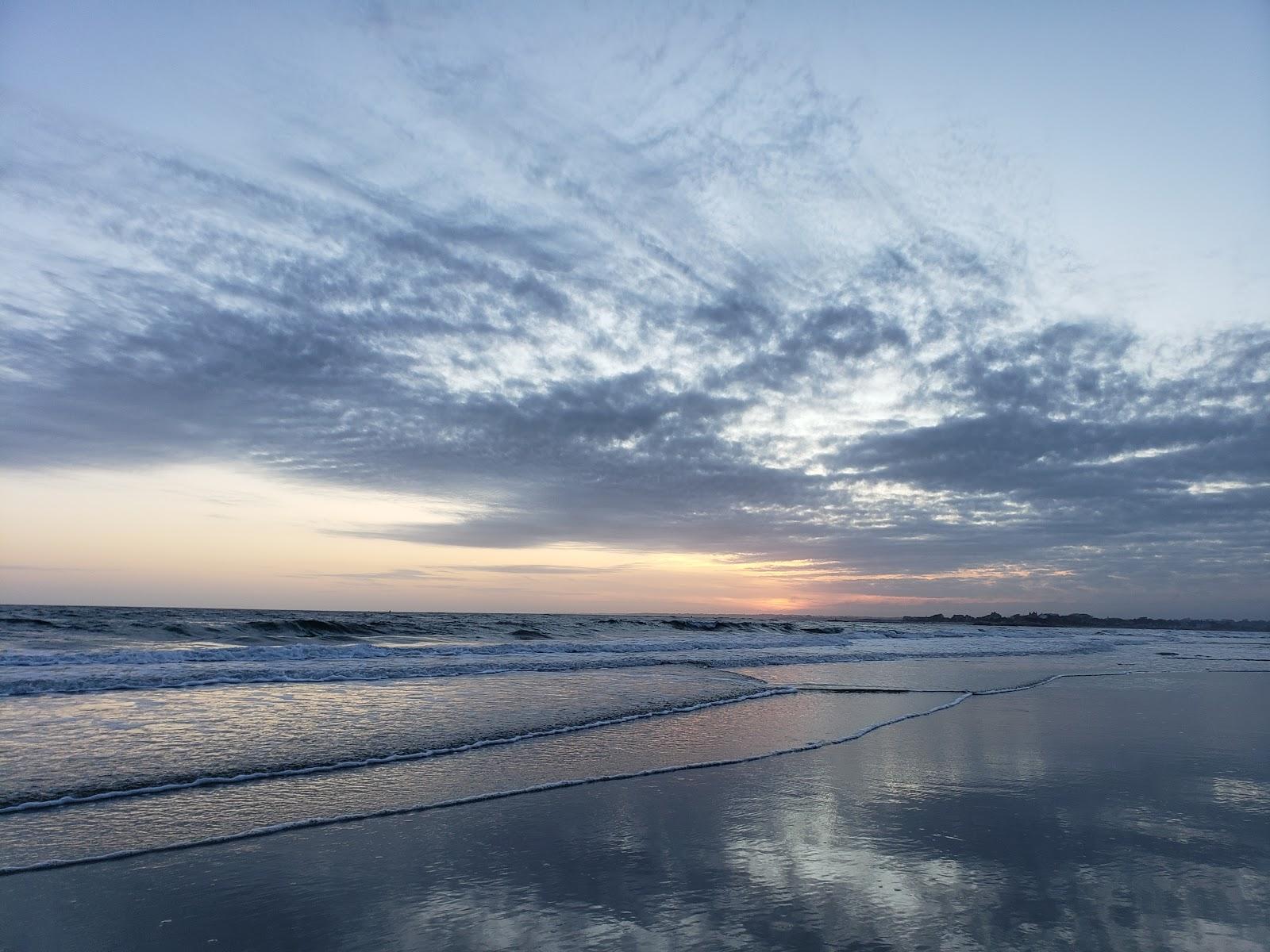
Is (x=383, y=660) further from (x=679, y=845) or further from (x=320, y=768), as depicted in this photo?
(x=679, y=845)

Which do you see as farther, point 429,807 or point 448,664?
point 448,664

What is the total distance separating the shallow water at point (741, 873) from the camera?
196 inches

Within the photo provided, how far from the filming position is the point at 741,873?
6062 mm

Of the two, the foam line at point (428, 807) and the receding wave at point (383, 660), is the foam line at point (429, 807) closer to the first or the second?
the foam line at point (428, 807)

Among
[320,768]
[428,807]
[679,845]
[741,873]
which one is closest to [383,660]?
[320,768]

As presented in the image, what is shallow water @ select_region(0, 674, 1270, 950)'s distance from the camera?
16.4ft

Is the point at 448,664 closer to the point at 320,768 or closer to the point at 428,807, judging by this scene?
the point at 320,768

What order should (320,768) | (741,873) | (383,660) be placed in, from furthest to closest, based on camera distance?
1. (383,660)
2. (320,768)
3. (741,873)

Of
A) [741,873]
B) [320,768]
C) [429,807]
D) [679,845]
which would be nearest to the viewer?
[741,873]

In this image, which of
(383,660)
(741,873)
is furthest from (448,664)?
(741,873)

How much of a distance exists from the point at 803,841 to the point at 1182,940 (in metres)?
2.84

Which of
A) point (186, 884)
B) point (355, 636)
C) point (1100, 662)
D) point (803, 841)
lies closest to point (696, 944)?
point (803, 841)

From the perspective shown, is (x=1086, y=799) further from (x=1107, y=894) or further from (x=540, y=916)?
(x=540, y=916)

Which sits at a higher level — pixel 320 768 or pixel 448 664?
pixel 448 664
